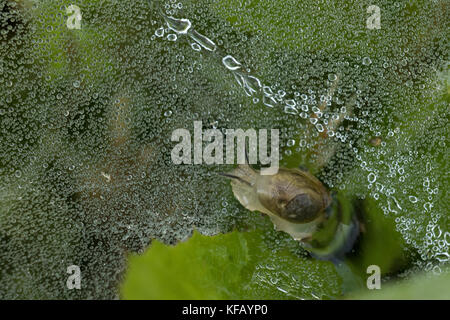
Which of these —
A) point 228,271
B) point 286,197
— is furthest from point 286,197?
point 228,271

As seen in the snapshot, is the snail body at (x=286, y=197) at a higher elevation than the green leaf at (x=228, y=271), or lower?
higher

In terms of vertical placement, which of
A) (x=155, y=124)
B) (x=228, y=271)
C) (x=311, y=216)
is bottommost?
(x=228, y=271)

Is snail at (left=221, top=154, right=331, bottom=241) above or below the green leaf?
above

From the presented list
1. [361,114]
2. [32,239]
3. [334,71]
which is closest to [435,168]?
[361,114]

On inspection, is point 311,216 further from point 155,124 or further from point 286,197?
point 155,124

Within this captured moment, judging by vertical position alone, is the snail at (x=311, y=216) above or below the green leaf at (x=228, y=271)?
above

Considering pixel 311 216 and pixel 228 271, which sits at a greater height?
pixel 311 216
